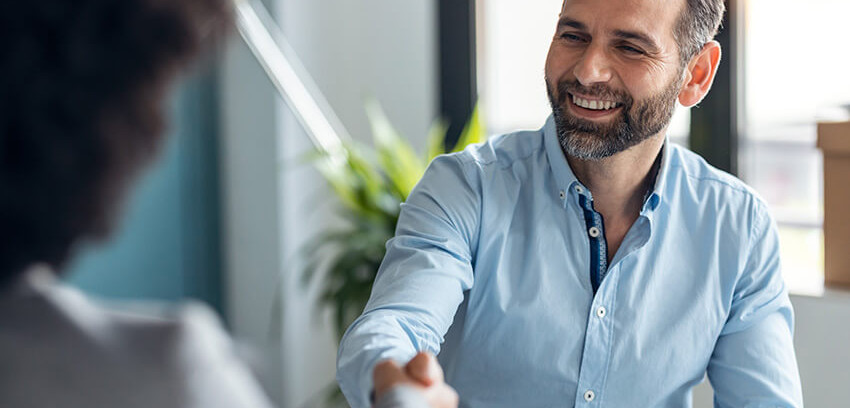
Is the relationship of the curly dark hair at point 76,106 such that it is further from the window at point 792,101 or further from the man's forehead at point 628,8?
the window at point 792,101

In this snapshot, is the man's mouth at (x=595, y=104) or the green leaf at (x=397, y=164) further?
the green leaf at (x=397, y=164)

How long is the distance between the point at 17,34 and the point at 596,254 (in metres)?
1.05

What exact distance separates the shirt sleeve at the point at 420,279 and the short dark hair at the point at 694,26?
0.39 m

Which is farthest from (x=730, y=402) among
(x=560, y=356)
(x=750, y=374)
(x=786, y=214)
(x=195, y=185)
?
(x=786, y=214)

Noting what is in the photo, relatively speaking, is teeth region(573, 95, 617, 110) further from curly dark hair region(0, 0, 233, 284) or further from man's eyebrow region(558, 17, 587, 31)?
curly dark hair region(0, 0, 233, 284)

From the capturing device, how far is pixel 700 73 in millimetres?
1496

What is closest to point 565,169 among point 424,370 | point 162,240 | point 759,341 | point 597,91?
point 597,91

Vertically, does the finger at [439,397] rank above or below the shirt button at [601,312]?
above

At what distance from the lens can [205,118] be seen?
77cm

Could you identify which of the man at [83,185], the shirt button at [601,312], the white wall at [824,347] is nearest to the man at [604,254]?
the shirt button at [601,312]

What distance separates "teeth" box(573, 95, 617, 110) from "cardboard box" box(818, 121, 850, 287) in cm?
69

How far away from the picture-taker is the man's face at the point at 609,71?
1337 millimetres

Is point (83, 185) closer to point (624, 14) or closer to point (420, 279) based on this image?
point (420, 279)

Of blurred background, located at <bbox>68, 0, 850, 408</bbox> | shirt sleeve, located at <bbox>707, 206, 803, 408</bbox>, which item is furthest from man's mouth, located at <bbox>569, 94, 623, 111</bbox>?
blurred background, located at <bbox>68, 0, 850, 408</bbox>
